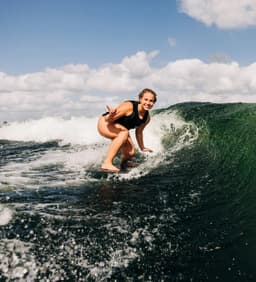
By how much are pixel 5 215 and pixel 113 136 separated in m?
3.50

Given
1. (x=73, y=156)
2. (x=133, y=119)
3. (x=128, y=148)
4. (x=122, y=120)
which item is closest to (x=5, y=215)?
(x=122, y=120)

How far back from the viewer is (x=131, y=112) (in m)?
7.79

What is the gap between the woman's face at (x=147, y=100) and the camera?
24.5ft

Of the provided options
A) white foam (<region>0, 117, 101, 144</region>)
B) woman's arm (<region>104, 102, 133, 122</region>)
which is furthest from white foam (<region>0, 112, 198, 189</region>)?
woman's arm (<region>104, 102, 133, 122</region>)

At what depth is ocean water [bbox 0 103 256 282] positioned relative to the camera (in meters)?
3.63

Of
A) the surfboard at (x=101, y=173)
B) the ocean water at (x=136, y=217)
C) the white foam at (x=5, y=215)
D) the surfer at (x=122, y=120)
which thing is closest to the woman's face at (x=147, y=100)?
the surfer at (x=122, y=120)

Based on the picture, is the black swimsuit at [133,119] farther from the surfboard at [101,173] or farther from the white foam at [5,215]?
the white foam at [5,215]

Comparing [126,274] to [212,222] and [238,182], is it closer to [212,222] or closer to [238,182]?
[212,222]

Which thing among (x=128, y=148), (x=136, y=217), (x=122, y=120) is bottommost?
(x=136, y=217)

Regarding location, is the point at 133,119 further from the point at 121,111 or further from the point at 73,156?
the point at 73,156

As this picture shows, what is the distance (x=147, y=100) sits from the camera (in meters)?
7.46

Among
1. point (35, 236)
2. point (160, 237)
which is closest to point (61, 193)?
point (35, 236)

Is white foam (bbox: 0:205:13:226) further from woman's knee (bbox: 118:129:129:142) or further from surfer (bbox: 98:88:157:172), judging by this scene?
woman's knee (bbox: 118:129:129:142)

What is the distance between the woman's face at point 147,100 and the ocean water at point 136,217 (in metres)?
1.51
